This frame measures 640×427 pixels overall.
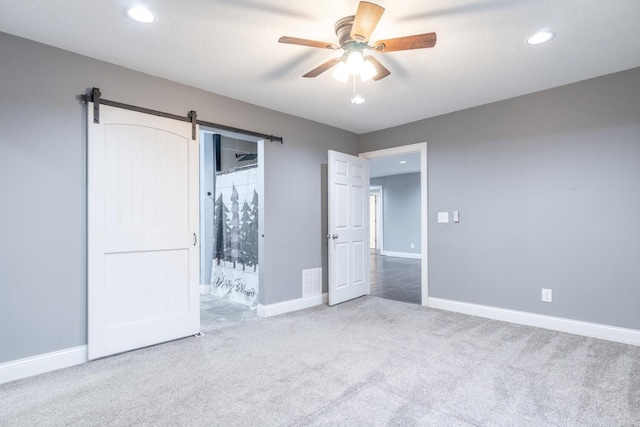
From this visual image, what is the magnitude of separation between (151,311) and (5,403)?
108cm

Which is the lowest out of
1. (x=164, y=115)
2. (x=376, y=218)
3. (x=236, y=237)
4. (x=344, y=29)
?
(x=236, y=237)

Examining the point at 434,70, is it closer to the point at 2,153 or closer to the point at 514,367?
the point at 514,367

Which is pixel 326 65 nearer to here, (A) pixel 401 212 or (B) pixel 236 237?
(B) pixel 236 237

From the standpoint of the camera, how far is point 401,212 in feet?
33.3

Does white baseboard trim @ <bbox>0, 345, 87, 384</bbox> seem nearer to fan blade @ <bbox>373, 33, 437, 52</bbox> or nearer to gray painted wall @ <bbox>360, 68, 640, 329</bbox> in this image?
fan blade @ <bbox>373, 33, 437, 52</bbox>

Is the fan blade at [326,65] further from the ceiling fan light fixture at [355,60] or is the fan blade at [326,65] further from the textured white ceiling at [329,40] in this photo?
the textured white ceiling at [329,40]


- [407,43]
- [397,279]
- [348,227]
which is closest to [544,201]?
[348,227]

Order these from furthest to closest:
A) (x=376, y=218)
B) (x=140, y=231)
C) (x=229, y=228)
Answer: (x=376, y=218)
(x=229, y=228)
(x=140, y=231)

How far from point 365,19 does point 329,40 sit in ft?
2.34

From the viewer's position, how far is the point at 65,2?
204cm

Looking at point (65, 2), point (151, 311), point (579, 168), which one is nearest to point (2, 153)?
point (65, 2)

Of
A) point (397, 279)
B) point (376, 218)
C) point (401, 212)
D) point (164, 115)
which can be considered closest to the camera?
point (164, 115)

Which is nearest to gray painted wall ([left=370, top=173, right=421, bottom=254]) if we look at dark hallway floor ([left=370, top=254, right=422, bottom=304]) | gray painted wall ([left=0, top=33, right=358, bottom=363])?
dark hallway floor ([left=370, top=254, right=422, bottom=304])

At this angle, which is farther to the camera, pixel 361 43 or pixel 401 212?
pixel 401 212
